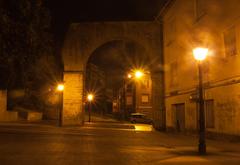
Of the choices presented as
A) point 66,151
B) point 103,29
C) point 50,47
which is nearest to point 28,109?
point 103,29

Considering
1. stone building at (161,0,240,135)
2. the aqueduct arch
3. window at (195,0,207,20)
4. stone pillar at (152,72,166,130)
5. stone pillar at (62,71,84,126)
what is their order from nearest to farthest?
stone building at (161,0,240,135) < window at (195,0,207,20) < stone pillar at (152,72,166,130) < stone pillar at (62,71,84,126) < the aqueduct arch

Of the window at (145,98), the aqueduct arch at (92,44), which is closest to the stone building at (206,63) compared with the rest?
the aqueduct arch at (92,44)

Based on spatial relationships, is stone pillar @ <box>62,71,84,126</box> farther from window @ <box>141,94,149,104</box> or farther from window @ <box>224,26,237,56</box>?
window @ <box>141,94,149,104</box>

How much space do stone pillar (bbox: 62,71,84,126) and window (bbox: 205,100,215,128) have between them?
39.7 feet

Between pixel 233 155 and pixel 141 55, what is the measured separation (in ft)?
136

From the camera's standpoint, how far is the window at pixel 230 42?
16344 mm

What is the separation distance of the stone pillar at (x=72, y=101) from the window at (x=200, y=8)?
12.0 meters

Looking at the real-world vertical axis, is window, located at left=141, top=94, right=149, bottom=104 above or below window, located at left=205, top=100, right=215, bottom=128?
above

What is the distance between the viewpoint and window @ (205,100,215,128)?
18750 millimetres

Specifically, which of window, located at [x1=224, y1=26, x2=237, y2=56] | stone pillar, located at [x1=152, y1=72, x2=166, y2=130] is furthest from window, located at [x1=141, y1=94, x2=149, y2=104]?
window, located at [x1=224, y1=26, x2=237, y2=56]

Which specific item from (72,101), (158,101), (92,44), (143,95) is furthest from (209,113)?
(143,95)

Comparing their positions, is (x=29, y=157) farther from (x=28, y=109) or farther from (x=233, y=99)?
(x=28, y=109)

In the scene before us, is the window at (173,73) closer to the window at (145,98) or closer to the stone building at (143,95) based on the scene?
the stone building at (143,95)

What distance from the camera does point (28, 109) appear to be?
4788cm
